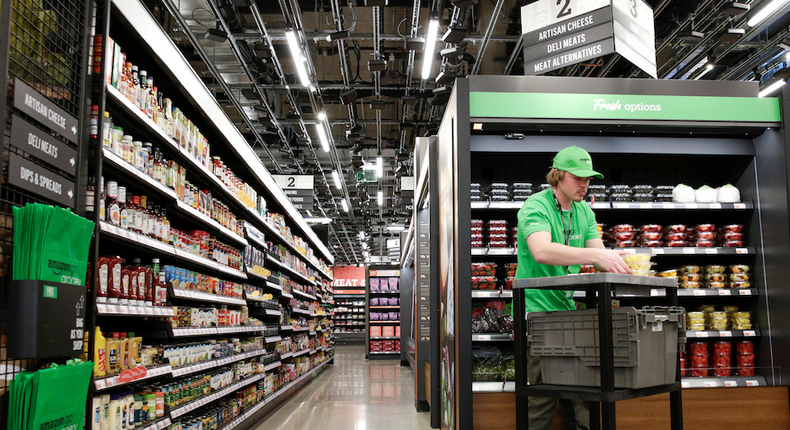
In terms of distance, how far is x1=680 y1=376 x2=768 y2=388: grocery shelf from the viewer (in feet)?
12.5

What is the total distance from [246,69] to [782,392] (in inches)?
359

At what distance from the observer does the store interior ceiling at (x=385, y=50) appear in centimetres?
910

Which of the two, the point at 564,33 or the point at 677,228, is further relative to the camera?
the point at 564,33

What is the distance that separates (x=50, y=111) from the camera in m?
2.43

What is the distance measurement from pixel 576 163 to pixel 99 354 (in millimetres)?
2424

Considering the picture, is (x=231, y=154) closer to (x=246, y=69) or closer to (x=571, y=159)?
(x=571, y=159)

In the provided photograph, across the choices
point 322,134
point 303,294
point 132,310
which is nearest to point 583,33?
point 132,310

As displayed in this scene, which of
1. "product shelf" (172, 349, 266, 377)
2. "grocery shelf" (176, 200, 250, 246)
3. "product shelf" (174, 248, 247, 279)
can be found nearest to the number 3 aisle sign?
"product shelf" (172, 349, 266, 377)

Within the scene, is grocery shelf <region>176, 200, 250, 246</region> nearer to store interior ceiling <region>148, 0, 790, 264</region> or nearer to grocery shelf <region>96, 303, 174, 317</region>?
grocery shelf <region>96, 303, 174, 317</region>

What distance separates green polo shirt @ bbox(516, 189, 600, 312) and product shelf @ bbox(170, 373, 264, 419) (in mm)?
2397

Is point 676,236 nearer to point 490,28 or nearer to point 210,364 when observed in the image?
point 210,364

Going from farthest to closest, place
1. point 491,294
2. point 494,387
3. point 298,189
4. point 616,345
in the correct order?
point 298,189, point 491,294, point 494,387, point 616,345

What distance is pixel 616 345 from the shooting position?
2.34m

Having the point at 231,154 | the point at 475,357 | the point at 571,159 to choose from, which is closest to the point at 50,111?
the point at 571,159
